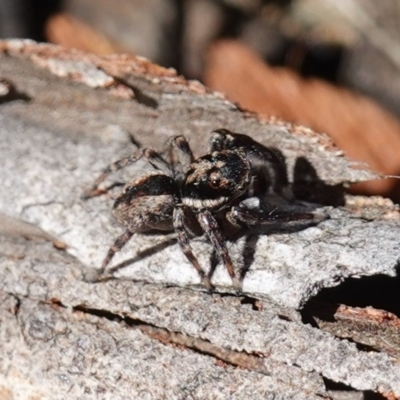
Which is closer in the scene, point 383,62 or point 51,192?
point 51,192

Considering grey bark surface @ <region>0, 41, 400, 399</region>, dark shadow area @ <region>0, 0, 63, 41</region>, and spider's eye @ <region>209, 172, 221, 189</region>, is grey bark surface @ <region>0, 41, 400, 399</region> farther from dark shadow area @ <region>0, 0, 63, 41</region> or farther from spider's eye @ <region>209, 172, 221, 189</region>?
dark shadow area @ <region>0, 0, 63, 41</region>

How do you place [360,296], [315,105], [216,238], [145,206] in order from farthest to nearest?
[315,105]
[145,206]
[216,238]
[360,296]

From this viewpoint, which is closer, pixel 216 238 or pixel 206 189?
pixel 216 238

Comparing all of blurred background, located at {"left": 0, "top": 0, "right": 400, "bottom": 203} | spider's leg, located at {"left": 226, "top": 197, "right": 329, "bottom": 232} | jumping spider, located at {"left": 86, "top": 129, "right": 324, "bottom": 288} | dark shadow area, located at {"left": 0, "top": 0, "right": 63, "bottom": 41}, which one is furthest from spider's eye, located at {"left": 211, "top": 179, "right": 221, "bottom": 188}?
dark shadow area, located at {"left": 0, "top": 0, "right": 63, "bottom": 41}

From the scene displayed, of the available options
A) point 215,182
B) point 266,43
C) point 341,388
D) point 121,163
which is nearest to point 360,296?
point 341,388

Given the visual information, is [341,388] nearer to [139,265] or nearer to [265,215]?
[265,215]

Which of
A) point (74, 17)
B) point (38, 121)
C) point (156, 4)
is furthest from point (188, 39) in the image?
point (38, 121)

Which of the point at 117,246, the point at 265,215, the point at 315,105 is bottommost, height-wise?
the point at 117,246

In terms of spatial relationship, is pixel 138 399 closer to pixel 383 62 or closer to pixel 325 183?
pixel 325 183
